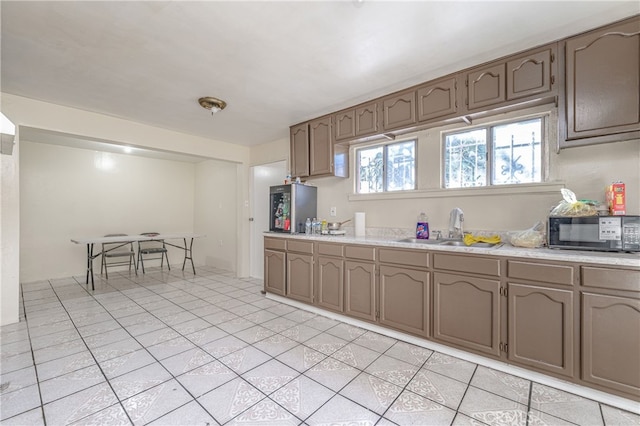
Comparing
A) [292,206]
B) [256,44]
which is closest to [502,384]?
[292,206]

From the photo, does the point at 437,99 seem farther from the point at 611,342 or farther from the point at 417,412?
the point at 417,412

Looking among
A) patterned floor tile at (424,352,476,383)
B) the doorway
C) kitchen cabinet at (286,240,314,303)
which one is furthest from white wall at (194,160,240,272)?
patterned floor tile at (424,352,476,383)

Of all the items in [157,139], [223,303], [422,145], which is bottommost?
[223,303]

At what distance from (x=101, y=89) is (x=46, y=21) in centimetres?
99

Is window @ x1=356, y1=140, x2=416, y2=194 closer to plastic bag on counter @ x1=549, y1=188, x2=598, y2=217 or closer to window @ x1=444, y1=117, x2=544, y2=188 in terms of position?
window @ x1=444, y1=117, x2=544, y2=188

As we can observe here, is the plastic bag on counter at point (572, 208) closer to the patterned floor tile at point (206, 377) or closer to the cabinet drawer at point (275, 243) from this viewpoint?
the patterned floor tile at point (206, 377)

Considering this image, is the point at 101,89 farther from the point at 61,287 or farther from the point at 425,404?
the point at 425,404

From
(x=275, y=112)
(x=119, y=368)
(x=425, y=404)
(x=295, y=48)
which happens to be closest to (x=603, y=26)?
(x=295, y=48)

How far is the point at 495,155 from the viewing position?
2547 millimetres

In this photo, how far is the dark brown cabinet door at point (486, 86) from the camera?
7.16ft

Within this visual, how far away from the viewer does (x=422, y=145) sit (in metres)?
2.91

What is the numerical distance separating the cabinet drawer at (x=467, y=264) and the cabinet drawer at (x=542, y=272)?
0.32 ft

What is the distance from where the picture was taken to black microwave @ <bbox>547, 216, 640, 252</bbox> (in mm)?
1731

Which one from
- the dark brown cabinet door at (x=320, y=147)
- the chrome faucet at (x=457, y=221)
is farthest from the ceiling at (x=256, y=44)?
the chrome faucet at (x=457, y=221)
